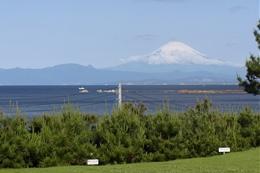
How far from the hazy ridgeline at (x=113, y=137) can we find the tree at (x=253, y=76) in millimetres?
7449

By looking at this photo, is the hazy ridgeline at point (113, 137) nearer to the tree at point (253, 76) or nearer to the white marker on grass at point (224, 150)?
the white marker on grass at point (224, 150)

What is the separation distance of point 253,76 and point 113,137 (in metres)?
11.4

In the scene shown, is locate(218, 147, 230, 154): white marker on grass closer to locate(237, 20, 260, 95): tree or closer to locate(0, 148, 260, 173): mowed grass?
locate(0, 148, 260, 173): mowed grass

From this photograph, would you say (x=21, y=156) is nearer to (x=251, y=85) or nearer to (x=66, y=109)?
(x=66, y=109)

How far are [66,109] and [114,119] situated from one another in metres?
1.42

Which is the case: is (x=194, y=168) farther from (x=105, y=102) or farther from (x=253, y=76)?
(x=253, y=76)

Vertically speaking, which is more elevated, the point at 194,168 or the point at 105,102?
the point at 105,102

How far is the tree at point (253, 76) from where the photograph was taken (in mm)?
26828

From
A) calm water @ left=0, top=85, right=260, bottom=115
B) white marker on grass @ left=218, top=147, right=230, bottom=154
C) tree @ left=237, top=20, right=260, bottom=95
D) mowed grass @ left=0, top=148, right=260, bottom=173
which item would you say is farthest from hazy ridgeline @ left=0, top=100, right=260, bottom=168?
tree @ left=237, top=20, right=260, bottom=95

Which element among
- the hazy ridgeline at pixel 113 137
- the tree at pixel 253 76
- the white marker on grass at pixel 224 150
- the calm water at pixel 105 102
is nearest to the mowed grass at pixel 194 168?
the hazy ridgeline at pixel 113 137

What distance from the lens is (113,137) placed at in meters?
17.8

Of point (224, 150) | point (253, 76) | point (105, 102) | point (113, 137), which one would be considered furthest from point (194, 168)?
point (253, 76)

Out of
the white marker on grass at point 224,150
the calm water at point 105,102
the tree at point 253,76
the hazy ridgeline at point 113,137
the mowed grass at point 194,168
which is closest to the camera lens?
the mowed grass at point 194,168

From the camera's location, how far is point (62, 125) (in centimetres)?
1752
